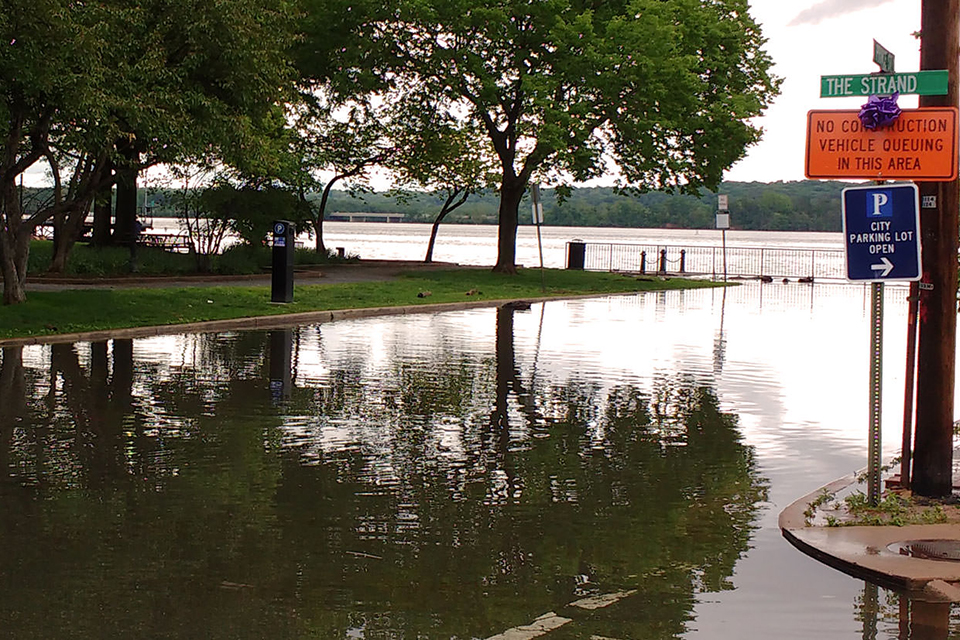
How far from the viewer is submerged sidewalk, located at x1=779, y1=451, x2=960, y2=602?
7.43 meters

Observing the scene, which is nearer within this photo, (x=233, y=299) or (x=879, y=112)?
(x=879, y=112)

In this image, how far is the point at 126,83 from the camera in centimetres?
2102

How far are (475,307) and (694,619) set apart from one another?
82.7ft

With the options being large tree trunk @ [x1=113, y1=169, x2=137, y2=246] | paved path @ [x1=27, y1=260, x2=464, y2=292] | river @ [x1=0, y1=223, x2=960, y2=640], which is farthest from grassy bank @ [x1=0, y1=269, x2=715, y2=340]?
large tree trunk @ [x1=113, y1=169, x2=137, y2=246]

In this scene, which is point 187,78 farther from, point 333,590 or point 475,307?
point 333,590

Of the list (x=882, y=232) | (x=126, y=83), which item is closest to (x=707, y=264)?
(x=126, y=83)

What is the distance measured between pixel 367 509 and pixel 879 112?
484 centimetres

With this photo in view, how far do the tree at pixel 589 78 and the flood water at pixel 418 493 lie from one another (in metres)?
21.8

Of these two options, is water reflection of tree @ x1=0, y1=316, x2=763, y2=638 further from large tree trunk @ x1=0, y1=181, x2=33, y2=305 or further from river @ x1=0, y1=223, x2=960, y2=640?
large tree trunk @ x1=0, y1=181, x2=33, y2=305

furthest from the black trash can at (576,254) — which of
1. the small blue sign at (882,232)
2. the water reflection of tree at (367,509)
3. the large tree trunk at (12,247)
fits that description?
the small blue sign at (882,232)

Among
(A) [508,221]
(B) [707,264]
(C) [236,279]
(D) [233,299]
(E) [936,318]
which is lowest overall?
(D) [233,299]

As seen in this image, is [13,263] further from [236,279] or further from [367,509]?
[367,509]

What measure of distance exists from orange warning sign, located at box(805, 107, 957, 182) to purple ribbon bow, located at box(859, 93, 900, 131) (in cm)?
6

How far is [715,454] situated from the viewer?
11766mm
